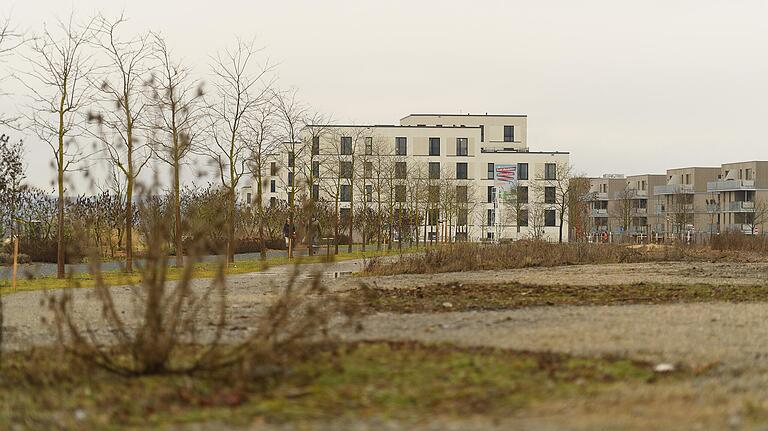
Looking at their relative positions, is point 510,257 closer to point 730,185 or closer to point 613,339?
point 613,339

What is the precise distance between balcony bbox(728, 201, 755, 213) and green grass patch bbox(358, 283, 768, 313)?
8193 centimetres

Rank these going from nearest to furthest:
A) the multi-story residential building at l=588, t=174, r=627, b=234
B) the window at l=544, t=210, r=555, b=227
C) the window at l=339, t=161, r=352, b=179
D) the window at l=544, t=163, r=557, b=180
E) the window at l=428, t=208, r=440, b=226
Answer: the window at l=339, t=161, r=352, b=179 → the window at l=428, t=208, r=440, b=226 → the window at l=544, t=210, r=555, b=227 → the window at l=544, t=163, r=557, b=180 → the multi-story residential building at l=588, t=174, r=627, b=234

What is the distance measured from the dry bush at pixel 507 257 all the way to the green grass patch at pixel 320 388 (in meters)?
16.4

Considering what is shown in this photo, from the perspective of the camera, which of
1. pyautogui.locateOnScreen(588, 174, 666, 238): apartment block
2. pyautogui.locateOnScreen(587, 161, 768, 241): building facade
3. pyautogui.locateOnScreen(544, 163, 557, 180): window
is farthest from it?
pyautogui.locateOnScreen(588, 174, 666, 238): apartment block


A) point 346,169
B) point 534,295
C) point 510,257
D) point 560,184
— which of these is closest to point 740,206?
point 560,184

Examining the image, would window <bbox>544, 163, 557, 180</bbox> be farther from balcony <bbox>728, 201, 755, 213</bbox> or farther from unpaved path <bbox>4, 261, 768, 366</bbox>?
unpaved path <bbox>4, 261, 768, 366</bbox>

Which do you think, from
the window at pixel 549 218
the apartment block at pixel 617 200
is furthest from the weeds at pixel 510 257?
the apartment block at pixel 617 200

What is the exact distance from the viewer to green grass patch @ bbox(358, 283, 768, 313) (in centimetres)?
1416

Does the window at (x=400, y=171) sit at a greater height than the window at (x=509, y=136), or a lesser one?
lesser

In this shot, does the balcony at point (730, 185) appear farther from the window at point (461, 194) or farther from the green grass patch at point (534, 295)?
the green grass patch at point (534, 295)

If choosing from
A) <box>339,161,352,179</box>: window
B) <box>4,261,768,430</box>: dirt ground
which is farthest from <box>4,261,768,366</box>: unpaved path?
<box>339,161,352,179</box>: window

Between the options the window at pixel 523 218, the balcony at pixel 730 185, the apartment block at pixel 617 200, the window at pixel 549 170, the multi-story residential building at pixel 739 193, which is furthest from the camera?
the apartment block at pixel 617 200

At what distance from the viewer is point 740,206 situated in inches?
3841

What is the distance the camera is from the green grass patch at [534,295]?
1416 cm
